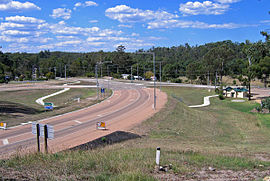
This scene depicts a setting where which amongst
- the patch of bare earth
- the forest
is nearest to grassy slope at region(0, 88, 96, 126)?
the forest

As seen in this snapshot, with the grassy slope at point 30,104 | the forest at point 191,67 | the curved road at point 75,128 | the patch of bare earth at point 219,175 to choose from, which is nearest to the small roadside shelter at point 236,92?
the forest at point 191,67

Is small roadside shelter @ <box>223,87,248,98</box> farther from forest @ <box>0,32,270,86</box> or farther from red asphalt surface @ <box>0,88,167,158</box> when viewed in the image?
red asphalt surface @ <box>0,88,167,158</box>

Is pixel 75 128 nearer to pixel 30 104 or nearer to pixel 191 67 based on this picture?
pixel 30 104

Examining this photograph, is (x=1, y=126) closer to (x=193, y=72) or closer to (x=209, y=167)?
(x=209, y=167)

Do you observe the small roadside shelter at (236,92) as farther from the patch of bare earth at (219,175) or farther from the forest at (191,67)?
the patch of bare earth at (219,175)

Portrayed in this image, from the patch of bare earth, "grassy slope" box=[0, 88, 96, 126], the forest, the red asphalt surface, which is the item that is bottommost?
the red asphalt surface

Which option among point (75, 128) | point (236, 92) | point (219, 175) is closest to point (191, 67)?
point (236, 92)

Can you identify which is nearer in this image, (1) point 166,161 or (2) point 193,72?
(1) point 166,161

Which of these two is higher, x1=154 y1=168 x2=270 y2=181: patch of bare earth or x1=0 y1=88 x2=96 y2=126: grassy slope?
x1=154 y1=168 x2=270 y2=181: patch of bare earth

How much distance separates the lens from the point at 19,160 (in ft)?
37.4

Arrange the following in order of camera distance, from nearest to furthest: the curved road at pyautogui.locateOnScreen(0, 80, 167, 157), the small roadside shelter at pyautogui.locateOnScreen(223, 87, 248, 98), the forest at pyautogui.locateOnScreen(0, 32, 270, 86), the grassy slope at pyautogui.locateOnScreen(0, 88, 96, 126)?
the curved road at pyautogui.locateOnScreen(0, 80, 167, 157), the grassy slope at pyautogui.locateOnScreen(0, 88, 96, 126), the forest at pyautogui.locateOnScreen(0, 32, 270, 86), the small roadside shelter at pyautogui.locateOnScreen(223, 87, 248, 98)

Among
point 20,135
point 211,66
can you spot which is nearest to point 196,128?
point 20,135

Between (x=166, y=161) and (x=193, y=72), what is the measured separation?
106 metres

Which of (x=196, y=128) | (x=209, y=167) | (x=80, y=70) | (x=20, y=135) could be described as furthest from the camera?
(x=80, y=70)
